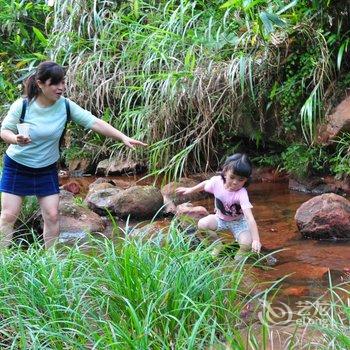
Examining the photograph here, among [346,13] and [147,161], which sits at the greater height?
[346,13]

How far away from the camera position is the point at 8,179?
12.6 feet

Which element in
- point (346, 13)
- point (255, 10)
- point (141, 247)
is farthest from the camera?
point (255, 10)

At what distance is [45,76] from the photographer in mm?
3615

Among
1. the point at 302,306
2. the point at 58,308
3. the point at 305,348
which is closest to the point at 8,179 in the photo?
the point at 58,308

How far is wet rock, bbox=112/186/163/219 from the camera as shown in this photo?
18.9 feet

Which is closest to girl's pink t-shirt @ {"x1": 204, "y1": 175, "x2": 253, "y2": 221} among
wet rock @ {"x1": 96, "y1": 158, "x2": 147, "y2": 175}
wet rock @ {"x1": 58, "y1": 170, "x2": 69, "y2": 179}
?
wet rock @ {"x1": 96, "y1": 158, "x2": 147, "y2": 175}

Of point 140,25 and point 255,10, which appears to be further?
point 140,25

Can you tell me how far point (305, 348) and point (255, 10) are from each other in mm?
4876

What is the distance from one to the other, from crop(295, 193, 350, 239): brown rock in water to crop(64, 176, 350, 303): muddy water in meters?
0.09

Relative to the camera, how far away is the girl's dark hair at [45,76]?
360 cm

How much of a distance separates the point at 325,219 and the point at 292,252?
0.42m

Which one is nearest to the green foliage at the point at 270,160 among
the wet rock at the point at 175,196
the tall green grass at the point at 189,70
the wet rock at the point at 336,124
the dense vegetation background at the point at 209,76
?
the dense vegetation background at the point at 209,76

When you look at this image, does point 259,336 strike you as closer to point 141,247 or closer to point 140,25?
point 141,247

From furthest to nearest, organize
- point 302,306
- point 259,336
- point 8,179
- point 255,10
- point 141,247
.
Answer: point 255,10 → point 8,179 → point 302,306 → point 141,247 → point 259,336
